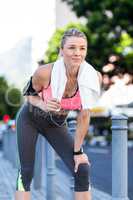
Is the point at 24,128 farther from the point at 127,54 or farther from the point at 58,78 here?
the point at 127,54

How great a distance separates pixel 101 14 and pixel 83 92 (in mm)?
31316

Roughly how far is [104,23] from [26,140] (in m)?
31.5

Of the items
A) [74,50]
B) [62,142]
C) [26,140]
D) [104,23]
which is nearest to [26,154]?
[26,140]

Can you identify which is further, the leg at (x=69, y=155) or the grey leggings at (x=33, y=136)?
the grey leggings at (x=33, y=136)

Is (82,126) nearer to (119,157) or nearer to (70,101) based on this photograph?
(70,101)

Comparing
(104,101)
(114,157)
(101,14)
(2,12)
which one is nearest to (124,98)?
(104,101)

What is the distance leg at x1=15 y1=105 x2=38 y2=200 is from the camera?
5.00 m

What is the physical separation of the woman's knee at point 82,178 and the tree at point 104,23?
3033cm

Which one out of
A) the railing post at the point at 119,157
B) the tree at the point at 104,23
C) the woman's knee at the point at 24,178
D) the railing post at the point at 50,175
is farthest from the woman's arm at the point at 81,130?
the tree at the point at 104,23

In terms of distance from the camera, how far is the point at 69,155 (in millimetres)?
4922

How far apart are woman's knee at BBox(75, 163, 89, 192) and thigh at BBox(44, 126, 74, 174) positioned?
0.29 feet

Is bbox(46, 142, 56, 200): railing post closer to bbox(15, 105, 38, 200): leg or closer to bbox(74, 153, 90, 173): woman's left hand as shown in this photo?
bbox(15, 105, 38, 200): leg

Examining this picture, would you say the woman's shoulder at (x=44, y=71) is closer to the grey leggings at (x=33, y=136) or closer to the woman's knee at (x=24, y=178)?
the grey leggings at (x=33, y=136)

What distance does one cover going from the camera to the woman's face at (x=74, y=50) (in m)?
4.70
